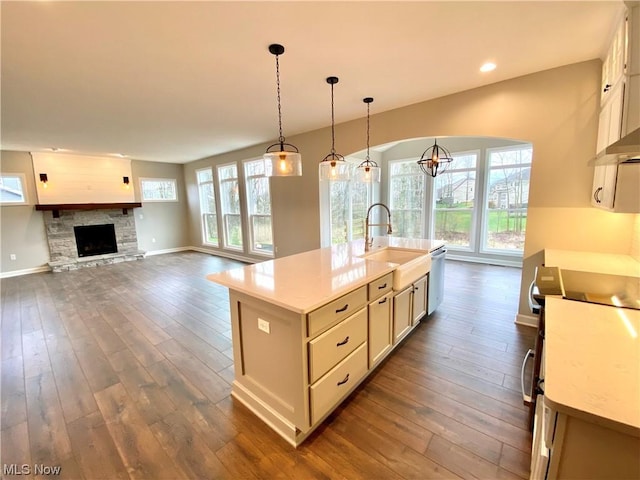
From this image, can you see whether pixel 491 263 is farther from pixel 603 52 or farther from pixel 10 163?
pixel 10 163

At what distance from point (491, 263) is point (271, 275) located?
564 cm

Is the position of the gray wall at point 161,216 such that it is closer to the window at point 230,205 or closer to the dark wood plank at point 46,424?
the window at point 230,205

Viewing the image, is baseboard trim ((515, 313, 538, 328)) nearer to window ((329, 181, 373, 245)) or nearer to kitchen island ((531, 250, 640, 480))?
kitchen island ((531, 250, 640, 480))

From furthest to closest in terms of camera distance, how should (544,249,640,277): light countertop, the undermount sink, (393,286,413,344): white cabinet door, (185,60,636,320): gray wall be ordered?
1. (185,60,636,320): gray wall
2. (393,286,413,344): white cabinet door
3. the undermount sink
4. (544,249,640,277): light countertop

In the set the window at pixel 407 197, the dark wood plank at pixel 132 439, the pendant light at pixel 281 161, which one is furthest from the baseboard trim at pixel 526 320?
the window at pixel 407 197

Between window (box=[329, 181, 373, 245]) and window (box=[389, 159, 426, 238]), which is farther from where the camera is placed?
window (box=[389, 159, 426, 238])

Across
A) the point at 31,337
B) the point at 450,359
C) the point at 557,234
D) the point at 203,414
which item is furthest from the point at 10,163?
the point at 557,234

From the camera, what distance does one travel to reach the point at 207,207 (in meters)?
7.98

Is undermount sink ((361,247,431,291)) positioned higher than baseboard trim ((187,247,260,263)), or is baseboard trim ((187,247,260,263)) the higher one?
undermount sink ((361,247,431,291))

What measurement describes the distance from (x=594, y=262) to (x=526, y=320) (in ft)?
3.65

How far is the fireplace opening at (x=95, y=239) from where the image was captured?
21.7 feet

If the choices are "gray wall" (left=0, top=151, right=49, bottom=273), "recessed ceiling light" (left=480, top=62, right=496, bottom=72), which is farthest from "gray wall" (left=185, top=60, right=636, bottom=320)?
"gray wall" (left=0, top=151, right=49, bottom=273)

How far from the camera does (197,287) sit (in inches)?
185

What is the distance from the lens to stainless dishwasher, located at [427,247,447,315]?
307cm
